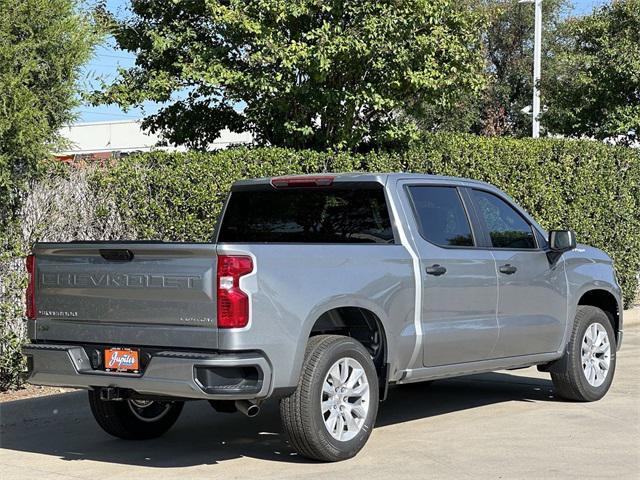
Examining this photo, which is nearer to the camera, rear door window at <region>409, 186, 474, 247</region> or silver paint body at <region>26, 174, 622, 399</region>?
silver paint body at <region>26, 174, 622, 399</region>

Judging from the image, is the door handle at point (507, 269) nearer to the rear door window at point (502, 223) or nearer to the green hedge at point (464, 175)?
the rear door window at point (502, 223)

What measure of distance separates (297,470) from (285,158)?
597 cm

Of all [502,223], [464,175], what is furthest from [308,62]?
[502,223]

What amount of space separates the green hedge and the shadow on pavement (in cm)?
220

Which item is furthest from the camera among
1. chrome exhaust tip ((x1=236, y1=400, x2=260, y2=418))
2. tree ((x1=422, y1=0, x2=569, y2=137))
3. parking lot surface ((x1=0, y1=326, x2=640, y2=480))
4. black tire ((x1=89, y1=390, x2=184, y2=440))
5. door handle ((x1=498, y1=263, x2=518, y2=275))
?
tree ((x1=422, y1=0, x2=569, y2=137))

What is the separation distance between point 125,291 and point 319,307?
1.24 metres

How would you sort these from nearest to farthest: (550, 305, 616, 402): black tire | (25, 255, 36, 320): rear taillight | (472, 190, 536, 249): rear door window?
(25, 255, 36, 320): rear taillight, (472, 190, 536, 249): rear door window, (550, 305, 616, 402): black tire

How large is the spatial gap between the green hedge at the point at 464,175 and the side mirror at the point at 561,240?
385 centimetres

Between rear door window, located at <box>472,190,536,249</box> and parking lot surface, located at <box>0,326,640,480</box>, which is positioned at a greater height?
rear door window, located at <box>472,190,536,249</box>

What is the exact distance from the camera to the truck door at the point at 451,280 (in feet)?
26.9

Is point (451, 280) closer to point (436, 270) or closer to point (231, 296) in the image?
point (436, 270)

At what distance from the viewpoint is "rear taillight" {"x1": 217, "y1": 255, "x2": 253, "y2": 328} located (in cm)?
674

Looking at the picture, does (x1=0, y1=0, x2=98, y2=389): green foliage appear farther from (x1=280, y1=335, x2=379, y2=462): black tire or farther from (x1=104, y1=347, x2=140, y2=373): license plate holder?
(x1=280, y1=335, x2=379, y2=462): black tire

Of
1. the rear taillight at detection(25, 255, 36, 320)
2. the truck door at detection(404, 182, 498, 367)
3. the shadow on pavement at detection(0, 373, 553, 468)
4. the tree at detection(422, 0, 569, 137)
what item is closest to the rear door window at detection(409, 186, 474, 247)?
the truck door at detection(404, 182, 498, 367)
